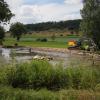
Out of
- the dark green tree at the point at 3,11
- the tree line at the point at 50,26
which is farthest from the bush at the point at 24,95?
the tree line at the point at 50,26

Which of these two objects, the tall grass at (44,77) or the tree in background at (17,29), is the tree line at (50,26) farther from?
the tall grass at (44,77)

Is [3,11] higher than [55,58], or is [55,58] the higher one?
[3,11]

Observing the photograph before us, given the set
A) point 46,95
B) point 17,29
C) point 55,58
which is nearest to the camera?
point 46,95

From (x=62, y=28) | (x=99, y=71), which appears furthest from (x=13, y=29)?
(x=99, y=71)

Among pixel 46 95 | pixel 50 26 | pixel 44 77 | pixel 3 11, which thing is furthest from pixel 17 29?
pixel 46 95

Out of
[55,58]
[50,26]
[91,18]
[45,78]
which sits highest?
[50,26]

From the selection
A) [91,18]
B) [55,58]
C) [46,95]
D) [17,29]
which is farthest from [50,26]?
[46,95]

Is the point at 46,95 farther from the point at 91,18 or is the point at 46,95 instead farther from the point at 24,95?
the point at 91,18

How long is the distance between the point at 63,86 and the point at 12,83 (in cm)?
218

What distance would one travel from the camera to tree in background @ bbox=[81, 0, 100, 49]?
154ft

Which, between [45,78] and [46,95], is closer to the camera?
[46,95]

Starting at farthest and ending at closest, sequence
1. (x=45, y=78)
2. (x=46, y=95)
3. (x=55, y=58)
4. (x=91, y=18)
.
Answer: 1. (x=91, y=18)
2. (x=55, y=58)
3. (x=45, y=78)
4. (x=46, y=95)

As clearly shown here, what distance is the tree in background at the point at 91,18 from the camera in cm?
4691

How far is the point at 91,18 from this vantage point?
47.2m
